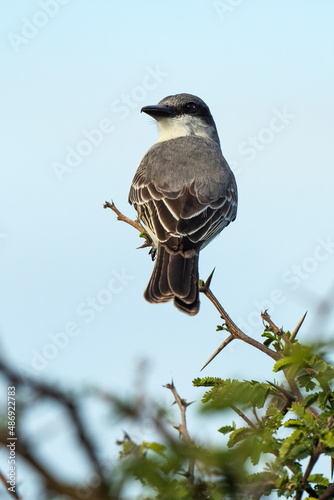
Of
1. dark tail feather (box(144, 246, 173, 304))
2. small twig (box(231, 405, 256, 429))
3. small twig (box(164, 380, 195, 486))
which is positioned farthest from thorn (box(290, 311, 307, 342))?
dark tail feather (box(144, 246, 173, 304))

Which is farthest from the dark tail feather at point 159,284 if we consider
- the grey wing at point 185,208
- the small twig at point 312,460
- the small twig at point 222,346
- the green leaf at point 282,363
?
the small twig at point 312,460

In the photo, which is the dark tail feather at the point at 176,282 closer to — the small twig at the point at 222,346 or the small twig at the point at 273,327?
the small twig at the point at 222,346

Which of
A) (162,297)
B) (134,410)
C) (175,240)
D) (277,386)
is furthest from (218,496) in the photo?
(175,240)

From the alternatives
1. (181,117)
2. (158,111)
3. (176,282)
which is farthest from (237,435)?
(181,117)

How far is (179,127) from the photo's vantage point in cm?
736

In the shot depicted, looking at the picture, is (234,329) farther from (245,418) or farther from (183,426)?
(183,426)

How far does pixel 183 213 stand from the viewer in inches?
216

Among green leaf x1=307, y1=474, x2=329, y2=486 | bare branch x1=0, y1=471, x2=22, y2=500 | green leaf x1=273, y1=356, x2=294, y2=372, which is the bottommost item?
bare branch x1=0, y1=471, x2=22, y2=500

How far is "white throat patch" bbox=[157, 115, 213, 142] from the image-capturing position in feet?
24.0

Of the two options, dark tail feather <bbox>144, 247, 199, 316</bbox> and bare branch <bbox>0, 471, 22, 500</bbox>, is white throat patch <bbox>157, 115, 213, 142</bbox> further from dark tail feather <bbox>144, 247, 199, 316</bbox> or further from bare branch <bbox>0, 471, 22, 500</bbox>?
bare branch <bbox>0, 471, 22, 500</bbox>

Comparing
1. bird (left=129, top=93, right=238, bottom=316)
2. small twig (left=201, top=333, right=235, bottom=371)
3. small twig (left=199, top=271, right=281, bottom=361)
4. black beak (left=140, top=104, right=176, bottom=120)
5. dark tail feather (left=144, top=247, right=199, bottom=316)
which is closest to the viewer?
small twig (left=199, top=271, right=281, bottom=361)

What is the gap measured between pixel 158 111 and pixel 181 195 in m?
1.84

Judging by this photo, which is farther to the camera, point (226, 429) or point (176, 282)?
point (176, 282)

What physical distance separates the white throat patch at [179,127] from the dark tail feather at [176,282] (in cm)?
242
